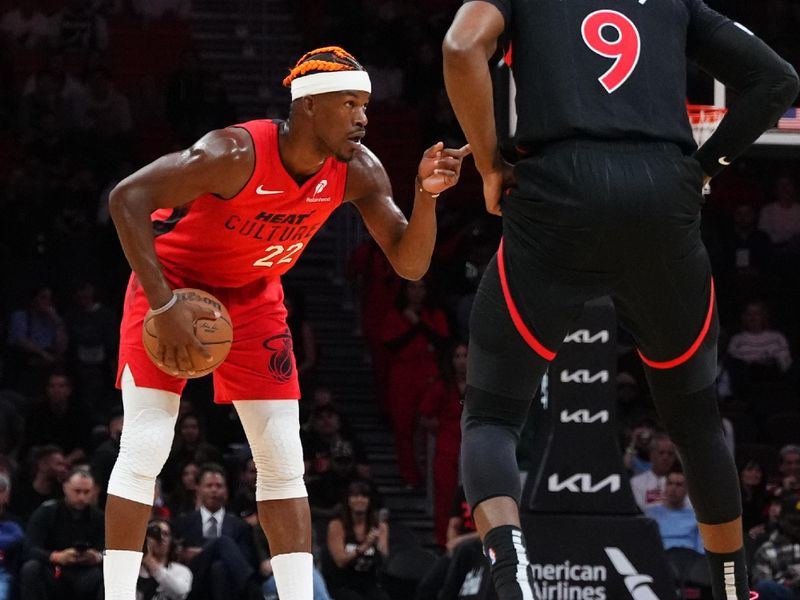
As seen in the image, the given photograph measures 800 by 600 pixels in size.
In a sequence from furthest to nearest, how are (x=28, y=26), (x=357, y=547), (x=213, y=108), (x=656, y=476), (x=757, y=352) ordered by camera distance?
(x=28, y=26)
(x=213, y=108)
(x=757, y=352)
(x=656, y=476)
(x=357, y=547)

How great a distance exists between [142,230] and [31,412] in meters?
6.45

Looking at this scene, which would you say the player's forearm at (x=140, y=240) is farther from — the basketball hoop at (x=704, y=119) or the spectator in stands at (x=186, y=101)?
the spectator in stands at (x=186, y=101)

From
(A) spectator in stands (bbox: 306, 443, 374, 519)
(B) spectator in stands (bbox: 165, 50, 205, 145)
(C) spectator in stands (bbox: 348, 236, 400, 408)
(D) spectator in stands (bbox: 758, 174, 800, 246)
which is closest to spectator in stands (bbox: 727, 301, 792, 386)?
(D) spectator in stands (bbox: 758, 174, 800, 246)

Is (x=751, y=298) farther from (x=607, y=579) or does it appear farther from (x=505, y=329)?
(x=505, y=329)

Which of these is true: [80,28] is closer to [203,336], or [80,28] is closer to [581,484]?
[581,484]

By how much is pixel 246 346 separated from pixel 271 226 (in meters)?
0.45

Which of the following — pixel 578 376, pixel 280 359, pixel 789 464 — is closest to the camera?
pixel 280 359

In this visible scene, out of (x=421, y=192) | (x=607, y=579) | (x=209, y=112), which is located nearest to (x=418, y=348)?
(x=209, y=112)

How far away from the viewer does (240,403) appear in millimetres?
5164

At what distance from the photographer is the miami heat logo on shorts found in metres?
5.16

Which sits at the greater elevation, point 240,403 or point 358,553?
point 240,403

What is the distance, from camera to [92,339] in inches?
464

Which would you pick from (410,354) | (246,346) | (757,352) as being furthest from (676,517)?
(246,346)

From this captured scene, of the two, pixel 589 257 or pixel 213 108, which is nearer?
pixel 589 257
